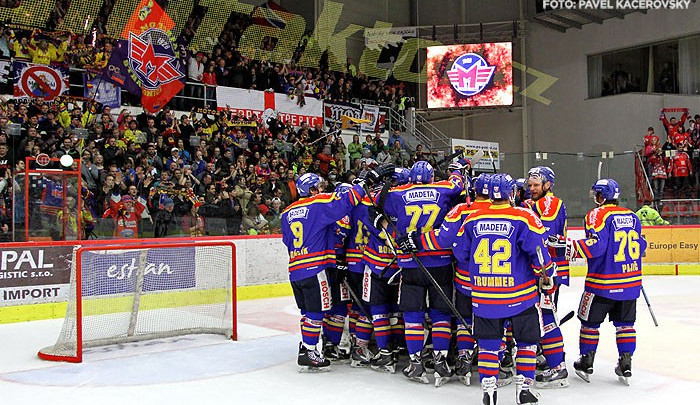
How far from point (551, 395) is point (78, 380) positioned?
11.9 feet

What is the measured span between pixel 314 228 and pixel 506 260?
1.79m

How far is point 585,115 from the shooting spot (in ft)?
64.0

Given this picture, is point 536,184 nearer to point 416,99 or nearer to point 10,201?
point 10,201

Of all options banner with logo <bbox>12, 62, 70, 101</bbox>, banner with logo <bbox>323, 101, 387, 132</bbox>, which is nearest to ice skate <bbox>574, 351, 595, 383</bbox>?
banner with logo <bbox>12, 62, 70, 101</bbox>

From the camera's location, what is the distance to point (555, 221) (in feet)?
17.2

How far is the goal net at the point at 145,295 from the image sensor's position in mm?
6250

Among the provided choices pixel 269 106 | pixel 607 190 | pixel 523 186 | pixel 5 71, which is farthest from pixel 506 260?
pixel 269 106

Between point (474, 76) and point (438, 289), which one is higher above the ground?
point (474, 76)

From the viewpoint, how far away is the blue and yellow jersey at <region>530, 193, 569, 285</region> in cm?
521

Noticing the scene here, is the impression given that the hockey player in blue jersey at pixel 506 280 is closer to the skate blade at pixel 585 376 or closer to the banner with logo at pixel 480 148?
the skate blade at pixel 585 376

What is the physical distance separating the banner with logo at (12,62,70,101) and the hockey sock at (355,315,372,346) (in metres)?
9.09

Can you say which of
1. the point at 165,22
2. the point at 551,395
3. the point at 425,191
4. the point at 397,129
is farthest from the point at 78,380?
the point at 397,129

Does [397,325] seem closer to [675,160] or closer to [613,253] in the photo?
[613,253]

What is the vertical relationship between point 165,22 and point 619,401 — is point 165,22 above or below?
above
